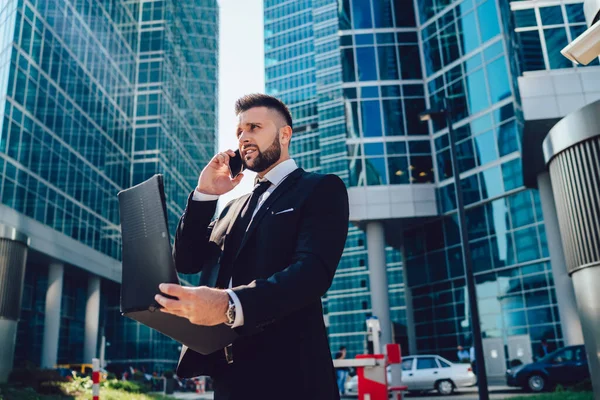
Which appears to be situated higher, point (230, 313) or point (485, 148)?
point (485, 148)

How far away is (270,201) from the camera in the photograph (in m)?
2.10

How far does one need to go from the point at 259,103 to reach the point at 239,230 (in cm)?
51

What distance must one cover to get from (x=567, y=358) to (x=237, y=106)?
758 inches

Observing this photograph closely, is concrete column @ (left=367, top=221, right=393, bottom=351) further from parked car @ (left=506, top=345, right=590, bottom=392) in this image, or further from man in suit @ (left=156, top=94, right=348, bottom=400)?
man in suit @ (left=156, top=94, right=348, bottom=400)

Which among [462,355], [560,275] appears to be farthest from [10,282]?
[560,275]

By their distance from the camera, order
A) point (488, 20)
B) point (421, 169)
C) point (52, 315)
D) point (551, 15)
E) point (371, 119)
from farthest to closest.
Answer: point (371, 119), point (52, 315), point (421, 169), point (488, 20), point (551, 15)

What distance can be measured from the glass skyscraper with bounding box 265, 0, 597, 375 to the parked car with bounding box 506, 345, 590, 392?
10.6 meters

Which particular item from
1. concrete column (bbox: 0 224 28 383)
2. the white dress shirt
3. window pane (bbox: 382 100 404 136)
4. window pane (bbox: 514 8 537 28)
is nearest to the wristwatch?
the white dress shirt

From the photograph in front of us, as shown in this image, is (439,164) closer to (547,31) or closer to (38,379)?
(547,31)

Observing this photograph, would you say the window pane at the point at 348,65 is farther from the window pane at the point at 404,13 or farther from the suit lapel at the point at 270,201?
the suit lapel at the point at 270,201

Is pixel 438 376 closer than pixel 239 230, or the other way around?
pixel 239 230

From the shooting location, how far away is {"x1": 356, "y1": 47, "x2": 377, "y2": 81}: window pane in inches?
1559

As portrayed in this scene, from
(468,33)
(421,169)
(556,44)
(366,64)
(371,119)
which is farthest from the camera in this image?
(366,64)

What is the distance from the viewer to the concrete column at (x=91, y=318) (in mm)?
45125
